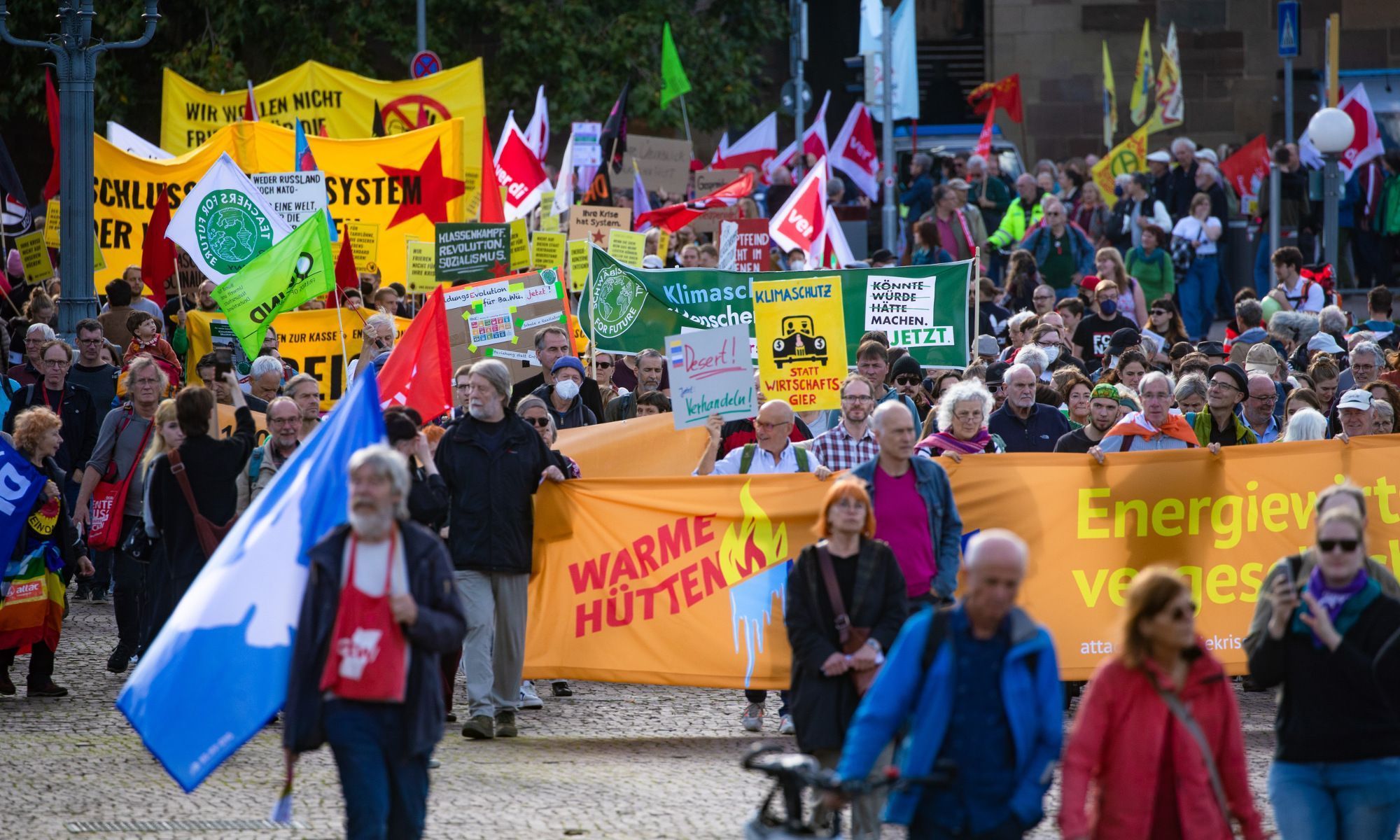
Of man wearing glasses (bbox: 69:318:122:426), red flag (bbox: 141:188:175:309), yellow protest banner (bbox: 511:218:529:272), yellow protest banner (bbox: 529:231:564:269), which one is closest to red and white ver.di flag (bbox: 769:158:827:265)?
yellow protest banner (bbox: 529:231:564:269)

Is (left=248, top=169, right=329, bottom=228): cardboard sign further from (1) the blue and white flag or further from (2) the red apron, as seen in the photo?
(2) the red apron

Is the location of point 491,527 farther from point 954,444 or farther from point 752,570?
point 954,444

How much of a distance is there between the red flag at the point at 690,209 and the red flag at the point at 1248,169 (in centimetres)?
668

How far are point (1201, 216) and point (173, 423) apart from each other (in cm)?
1453

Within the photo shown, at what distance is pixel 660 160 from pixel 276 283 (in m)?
10.1

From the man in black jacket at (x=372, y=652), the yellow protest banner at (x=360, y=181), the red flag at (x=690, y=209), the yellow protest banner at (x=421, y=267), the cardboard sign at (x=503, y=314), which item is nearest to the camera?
the man in black jacket at (x=372, y=652)

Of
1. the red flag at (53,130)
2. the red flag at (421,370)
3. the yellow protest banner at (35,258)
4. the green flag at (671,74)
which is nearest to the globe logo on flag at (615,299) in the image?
the red flag at (421,370)

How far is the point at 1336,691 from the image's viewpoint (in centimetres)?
596

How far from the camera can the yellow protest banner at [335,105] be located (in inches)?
851

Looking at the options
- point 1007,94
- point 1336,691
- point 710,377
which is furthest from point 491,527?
point 1007,94

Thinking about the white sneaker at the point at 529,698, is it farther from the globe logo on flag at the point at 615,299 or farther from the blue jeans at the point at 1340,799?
the blue jeans at the point at 1340,799

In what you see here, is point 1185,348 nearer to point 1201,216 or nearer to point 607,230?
point 607,230

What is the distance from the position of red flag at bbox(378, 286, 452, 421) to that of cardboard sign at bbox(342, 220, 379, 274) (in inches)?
263

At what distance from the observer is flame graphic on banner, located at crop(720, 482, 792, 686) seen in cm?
970
